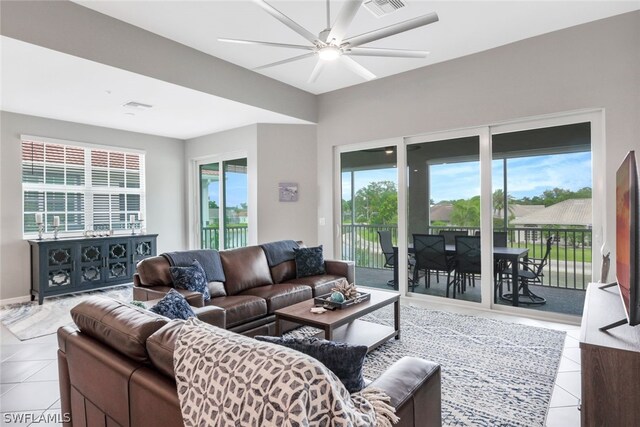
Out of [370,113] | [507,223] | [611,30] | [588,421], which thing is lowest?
[588,421]

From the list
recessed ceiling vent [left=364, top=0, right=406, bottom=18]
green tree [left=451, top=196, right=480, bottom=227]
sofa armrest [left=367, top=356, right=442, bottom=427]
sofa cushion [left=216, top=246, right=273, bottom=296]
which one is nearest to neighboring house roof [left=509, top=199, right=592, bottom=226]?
green tree [left=451, top=196, right=480, bottom=227]

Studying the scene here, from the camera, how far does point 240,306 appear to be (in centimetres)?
308

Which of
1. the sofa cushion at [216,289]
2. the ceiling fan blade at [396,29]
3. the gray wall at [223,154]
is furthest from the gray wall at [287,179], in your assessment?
the ceiling fan blade at [396,29]

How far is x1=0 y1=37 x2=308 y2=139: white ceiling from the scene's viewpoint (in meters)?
3.25

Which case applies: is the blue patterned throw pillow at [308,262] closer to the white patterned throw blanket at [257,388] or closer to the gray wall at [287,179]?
the gray wall at [287,179]

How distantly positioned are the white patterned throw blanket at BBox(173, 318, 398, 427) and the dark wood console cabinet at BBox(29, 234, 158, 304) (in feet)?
16.0

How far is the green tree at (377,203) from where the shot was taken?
5.09m

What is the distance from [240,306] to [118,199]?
4233mm

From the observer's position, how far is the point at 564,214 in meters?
3.81

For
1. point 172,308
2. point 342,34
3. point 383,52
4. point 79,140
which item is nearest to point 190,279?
point 172,308

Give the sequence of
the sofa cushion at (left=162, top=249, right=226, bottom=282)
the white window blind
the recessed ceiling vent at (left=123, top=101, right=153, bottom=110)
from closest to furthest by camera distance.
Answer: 1. the sofa cushion at (left=162, top=249, right=226, bottom=282)
2. the recessed ceiling vent at (left=123, top=101, right=153, bottom=110)
3. the white window blind

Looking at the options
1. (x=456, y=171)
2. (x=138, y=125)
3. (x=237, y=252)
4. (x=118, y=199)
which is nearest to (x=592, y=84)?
(x=456, y=171)

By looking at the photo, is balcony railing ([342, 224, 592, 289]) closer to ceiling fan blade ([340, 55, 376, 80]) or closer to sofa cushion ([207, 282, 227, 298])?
ceiling fan blade ([340, 55, 376, 80])

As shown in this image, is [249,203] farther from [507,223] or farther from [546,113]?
[546,113]
